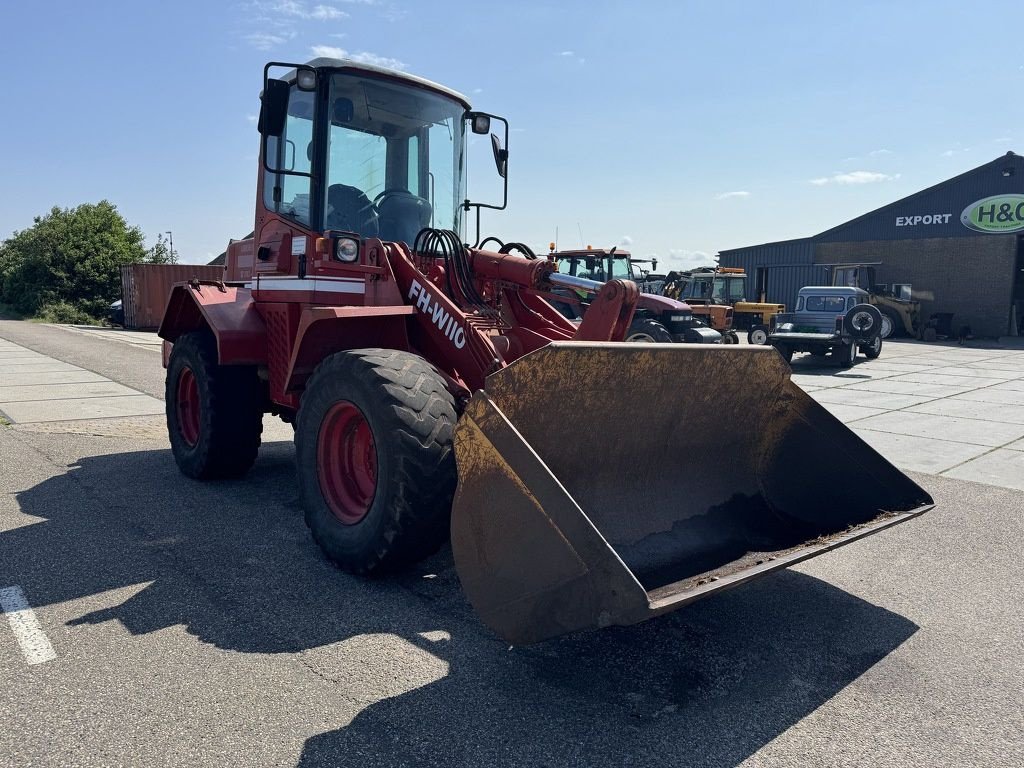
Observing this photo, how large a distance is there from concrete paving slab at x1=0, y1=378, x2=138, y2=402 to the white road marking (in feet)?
25.0

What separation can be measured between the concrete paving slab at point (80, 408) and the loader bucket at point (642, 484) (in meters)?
7.58

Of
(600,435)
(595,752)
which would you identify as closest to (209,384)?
(600,435)

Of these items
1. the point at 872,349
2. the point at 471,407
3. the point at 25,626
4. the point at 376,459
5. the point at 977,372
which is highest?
the point at 471,407

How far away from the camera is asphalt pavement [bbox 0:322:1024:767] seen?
8.71 ft

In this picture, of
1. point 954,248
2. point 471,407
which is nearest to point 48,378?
point 471,407

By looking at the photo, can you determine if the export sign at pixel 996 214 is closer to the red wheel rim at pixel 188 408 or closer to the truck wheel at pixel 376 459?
the red wheel rim at pixel 188 408

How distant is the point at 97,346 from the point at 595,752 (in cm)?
2000

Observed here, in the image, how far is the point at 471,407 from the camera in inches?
117

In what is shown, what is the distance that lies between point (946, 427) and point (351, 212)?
806cm

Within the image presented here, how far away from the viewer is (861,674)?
3211mm

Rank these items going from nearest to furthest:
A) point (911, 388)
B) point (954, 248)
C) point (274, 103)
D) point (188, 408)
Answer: point (274, 103) < point (188, 408) < point (911, 388) < point (954, 248)

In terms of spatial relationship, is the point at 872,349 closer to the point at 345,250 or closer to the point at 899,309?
the point at 899,309

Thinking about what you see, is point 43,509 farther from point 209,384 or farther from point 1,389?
point 1,389

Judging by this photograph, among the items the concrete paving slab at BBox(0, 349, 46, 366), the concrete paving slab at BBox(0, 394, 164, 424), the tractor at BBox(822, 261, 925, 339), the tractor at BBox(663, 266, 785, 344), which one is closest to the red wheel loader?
the concrete paving slab at BBox(0, 394, 164, 424)
